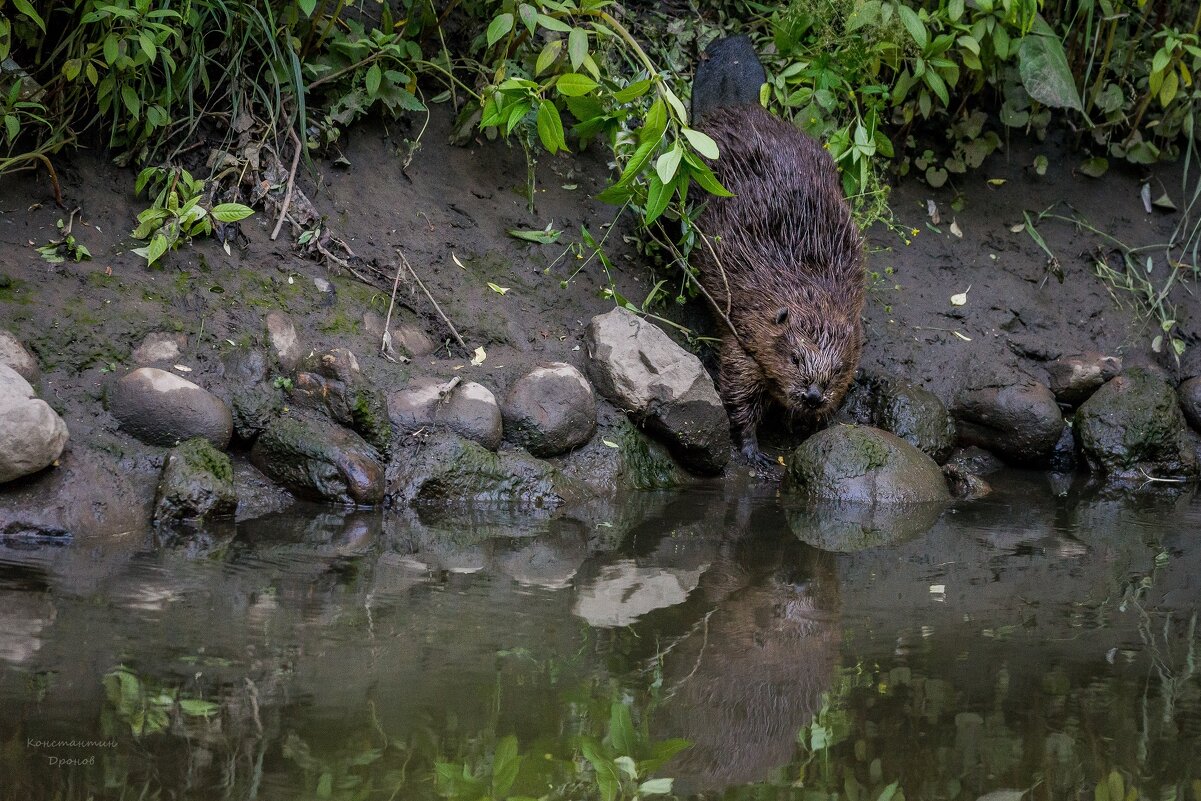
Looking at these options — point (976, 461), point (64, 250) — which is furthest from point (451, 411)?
point (976, 461)

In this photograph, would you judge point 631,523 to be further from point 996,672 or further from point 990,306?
point 990,306

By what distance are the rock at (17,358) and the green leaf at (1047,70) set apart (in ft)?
17.7

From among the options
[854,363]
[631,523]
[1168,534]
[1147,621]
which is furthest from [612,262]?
[1147,621]

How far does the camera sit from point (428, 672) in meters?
2.75

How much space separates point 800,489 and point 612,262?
1.60 metres

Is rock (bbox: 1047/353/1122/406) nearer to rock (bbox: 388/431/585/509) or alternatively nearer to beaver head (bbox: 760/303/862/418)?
beaver head (bbox: 760/303/862/418)

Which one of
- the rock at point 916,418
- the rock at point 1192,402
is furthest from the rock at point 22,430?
the rock at point 1192,402

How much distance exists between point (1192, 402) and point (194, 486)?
522cm

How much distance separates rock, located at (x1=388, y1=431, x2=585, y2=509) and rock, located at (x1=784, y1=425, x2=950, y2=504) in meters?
1.17

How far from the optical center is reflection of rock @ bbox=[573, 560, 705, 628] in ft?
10.9

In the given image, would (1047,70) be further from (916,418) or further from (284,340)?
(284,340)

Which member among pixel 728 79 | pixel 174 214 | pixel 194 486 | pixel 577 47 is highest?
pixel 728 79

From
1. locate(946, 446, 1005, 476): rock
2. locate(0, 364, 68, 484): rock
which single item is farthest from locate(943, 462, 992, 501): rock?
locate(0, 364, 68, 484): rock

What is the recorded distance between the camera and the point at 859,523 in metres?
4.82
